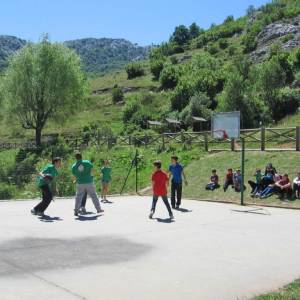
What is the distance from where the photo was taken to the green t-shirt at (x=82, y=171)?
14617mm

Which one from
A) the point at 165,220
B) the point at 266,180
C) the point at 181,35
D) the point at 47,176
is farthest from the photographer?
the point at 181,35

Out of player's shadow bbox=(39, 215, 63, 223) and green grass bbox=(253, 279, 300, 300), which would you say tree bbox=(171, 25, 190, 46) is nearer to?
player's shadow bbox=(39, 215, 63, 223)

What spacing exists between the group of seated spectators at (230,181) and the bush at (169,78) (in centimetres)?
7296

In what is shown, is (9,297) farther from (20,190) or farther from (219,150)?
(20,190)

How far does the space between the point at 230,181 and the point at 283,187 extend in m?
2.93

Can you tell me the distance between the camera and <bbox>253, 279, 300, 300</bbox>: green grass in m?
6.51

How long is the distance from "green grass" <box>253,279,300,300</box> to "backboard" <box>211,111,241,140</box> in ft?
36.7

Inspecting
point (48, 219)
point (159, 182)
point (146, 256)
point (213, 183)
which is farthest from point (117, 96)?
point (146, 256)

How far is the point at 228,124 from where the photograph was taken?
18391mm

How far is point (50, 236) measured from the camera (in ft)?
36.4

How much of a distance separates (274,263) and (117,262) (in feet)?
8.38

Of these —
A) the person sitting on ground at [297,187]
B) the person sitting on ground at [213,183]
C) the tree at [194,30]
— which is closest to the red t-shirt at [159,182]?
the person sitting on ground at [297,187]

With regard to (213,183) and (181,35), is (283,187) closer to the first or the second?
(213,183)

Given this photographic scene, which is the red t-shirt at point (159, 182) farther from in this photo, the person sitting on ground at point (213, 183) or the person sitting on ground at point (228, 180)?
the person sitting on ground at point (213, 183)
